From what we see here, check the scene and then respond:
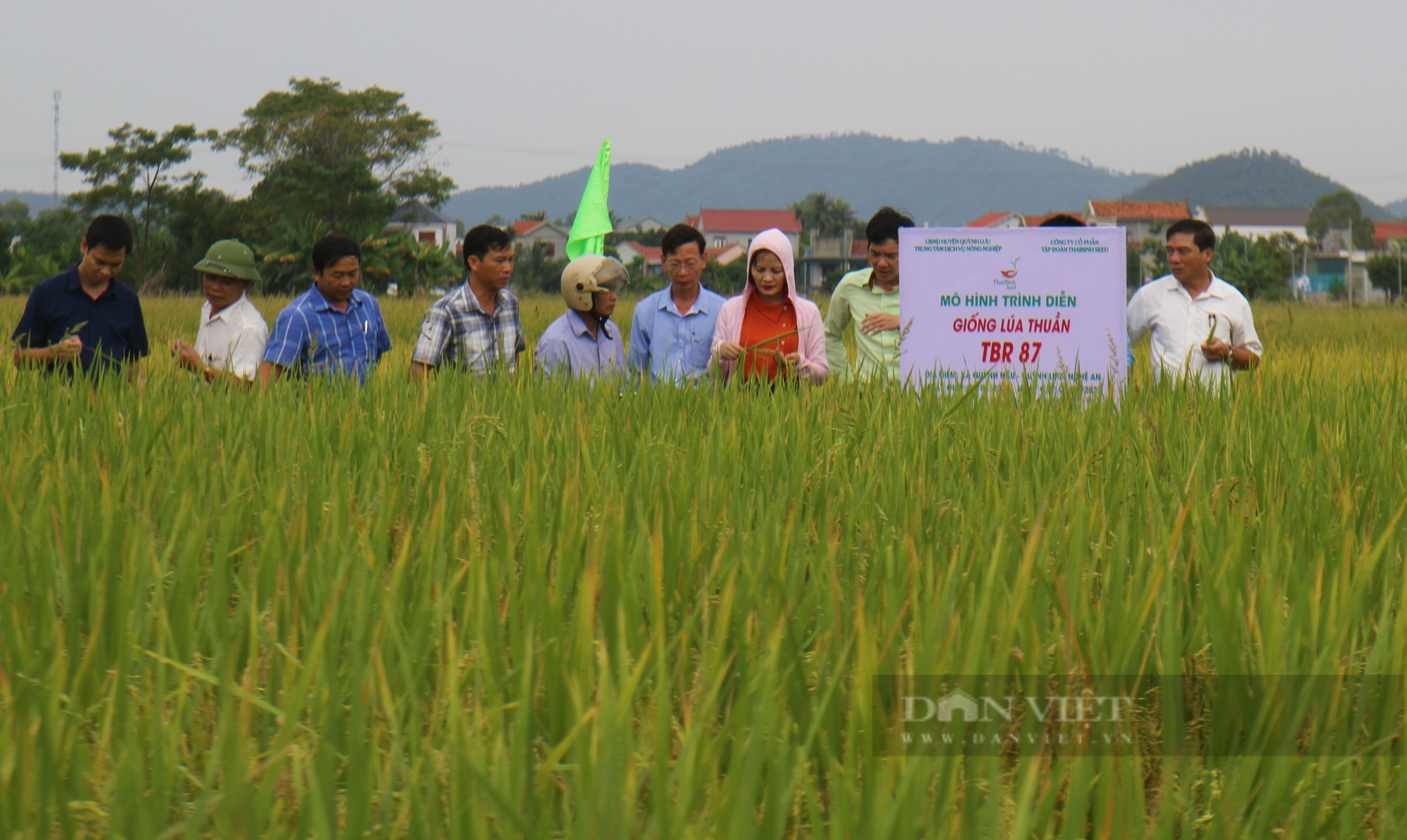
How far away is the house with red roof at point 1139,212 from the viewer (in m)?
104

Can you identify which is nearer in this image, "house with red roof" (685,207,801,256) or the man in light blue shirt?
the man in light blue shirt

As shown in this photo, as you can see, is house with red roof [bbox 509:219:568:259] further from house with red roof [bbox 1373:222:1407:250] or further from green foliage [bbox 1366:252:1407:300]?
house with red roof [bbox 1373:222:1407:250]

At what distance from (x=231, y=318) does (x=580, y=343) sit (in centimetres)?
136

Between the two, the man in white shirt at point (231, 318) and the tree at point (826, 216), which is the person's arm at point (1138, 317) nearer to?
the man in white shirt at point (231, 318)

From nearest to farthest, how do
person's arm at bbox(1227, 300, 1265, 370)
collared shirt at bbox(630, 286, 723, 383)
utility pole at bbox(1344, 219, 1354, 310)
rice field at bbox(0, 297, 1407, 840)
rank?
rice field at bbox(0, 297, 1407, 840), person's arm at bbox(1227, 300, 1265, 370), collared shirt at bbox(630, 286, 723, 383), utility pole at bbox(1344, 219, 1354, 310)

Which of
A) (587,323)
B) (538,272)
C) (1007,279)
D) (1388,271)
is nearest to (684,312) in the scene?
(587,323)

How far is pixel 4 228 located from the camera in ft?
124

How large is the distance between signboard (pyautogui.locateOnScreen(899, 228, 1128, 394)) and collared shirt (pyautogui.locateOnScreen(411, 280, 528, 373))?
5.38 feet

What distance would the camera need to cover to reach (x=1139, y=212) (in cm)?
11219

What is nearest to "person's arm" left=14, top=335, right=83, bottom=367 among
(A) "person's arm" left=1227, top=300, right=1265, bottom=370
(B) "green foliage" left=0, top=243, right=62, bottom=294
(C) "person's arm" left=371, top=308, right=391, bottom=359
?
(C) "person's arm" left=371, top=308, right=391, bottom=359

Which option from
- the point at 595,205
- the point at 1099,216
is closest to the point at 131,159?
the point at 595,205

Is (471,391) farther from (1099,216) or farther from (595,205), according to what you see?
(1099,216)

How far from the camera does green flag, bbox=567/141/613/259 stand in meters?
6.06

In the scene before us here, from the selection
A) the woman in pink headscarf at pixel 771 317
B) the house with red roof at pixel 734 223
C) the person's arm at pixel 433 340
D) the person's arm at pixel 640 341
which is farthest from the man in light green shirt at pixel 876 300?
the house with red roof at pixel 734 223
